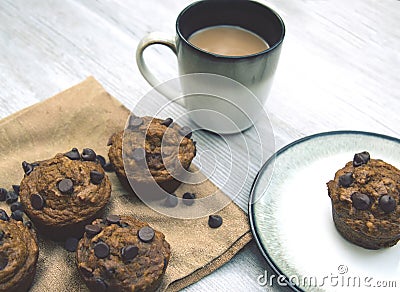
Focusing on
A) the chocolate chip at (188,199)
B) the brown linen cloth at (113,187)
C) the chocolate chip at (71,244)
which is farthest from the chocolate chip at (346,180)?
the chocolate chip at (71,244)

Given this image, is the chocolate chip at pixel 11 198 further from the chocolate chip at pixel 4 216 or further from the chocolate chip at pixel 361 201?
the chocolate chip at pixel 361 201

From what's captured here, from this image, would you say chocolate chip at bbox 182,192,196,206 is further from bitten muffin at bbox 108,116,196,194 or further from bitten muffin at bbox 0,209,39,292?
bitten muffin at bbox 0,209,39,292

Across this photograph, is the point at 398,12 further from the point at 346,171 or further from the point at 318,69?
the point at 346,171

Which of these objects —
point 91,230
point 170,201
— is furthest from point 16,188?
point 170,201

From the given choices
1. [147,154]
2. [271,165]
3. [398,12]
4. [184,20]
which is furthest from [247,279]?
[398,12]

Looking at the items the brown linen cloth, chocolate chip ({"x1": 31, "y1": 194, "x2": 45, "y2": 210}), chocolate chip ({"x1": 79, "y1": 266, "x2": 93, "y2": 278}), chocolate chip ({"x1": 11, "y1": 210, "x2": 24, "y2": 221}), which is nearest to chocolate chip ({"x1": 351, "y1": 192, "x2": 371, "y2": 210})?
the brown linen cloth

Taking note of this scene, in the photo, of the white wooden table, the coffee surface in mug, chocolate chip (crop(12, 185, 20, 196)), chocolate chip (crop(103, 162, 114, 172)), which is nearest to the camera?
chocolate chip (crop(12, 185, 20, 196))
